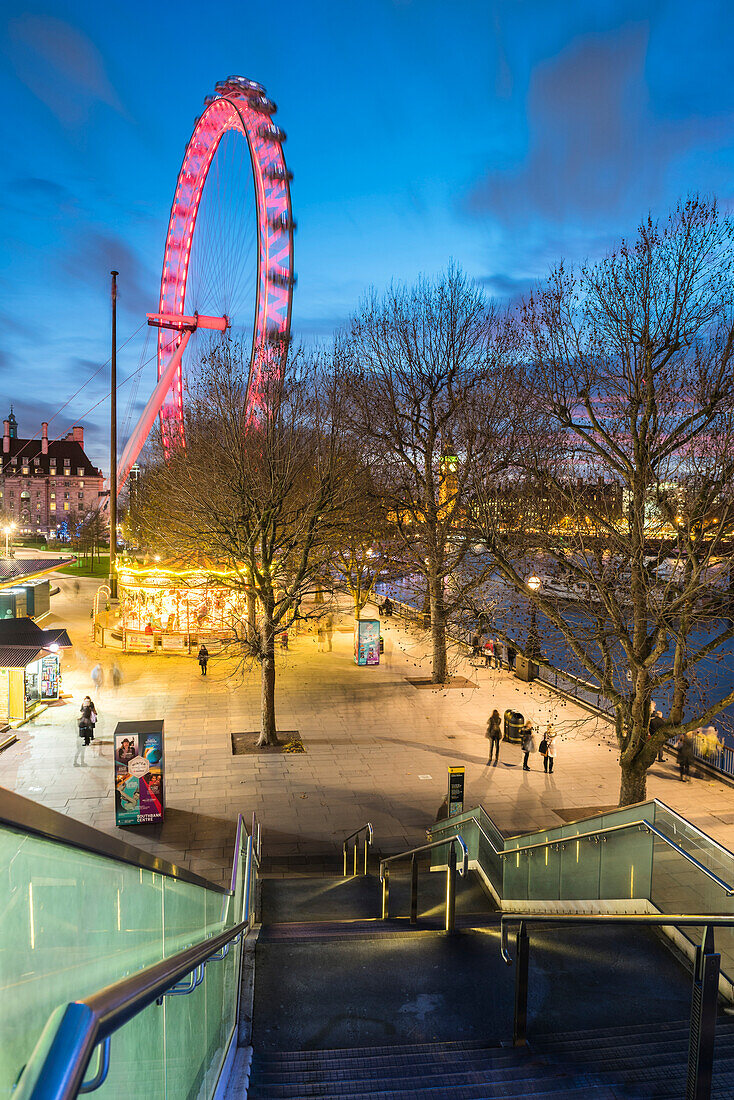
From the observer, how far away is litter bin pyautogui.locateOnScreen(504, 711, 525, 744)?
17.1m

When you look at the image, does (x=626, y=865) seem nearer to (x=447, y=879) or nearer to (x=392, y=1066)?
(x=447, y=879)

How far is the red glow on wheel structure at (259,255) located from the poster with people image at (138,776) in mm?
9111

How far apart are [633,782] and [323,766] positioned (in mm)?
6563

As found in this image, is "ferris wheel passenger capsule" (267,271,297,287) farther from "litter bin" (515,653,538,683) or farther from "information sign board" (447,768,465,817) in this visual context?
"information sign board" (447,768,465,817)

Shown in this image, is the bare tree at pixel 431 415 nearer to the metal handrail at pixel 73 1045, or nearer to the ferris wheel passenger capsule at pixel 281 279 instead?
the ferris wheel passenger capsule at pixel 281 279

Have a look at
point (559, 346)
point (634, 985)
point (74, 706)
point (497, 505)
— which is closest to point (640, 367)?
point (559, 346)

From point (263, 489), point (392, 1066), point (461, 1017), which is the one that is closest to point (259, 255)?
point (263, 489)

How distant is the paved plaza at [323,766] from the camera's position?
1227cm

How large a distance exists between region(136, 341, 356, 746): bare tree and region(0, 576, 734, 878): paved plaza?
2012 mm

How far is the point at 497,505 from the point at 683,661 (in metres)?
5.10

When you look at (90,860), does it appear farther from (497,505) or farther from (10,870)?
(497,505)

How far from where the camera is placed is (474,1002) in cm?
535

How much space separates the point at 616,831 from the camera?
7117 mm

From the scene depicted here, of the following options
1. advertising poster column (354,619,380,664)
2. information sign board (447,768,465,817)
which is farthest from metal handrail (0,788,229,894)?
advertising poster column (354,619,380,664)
